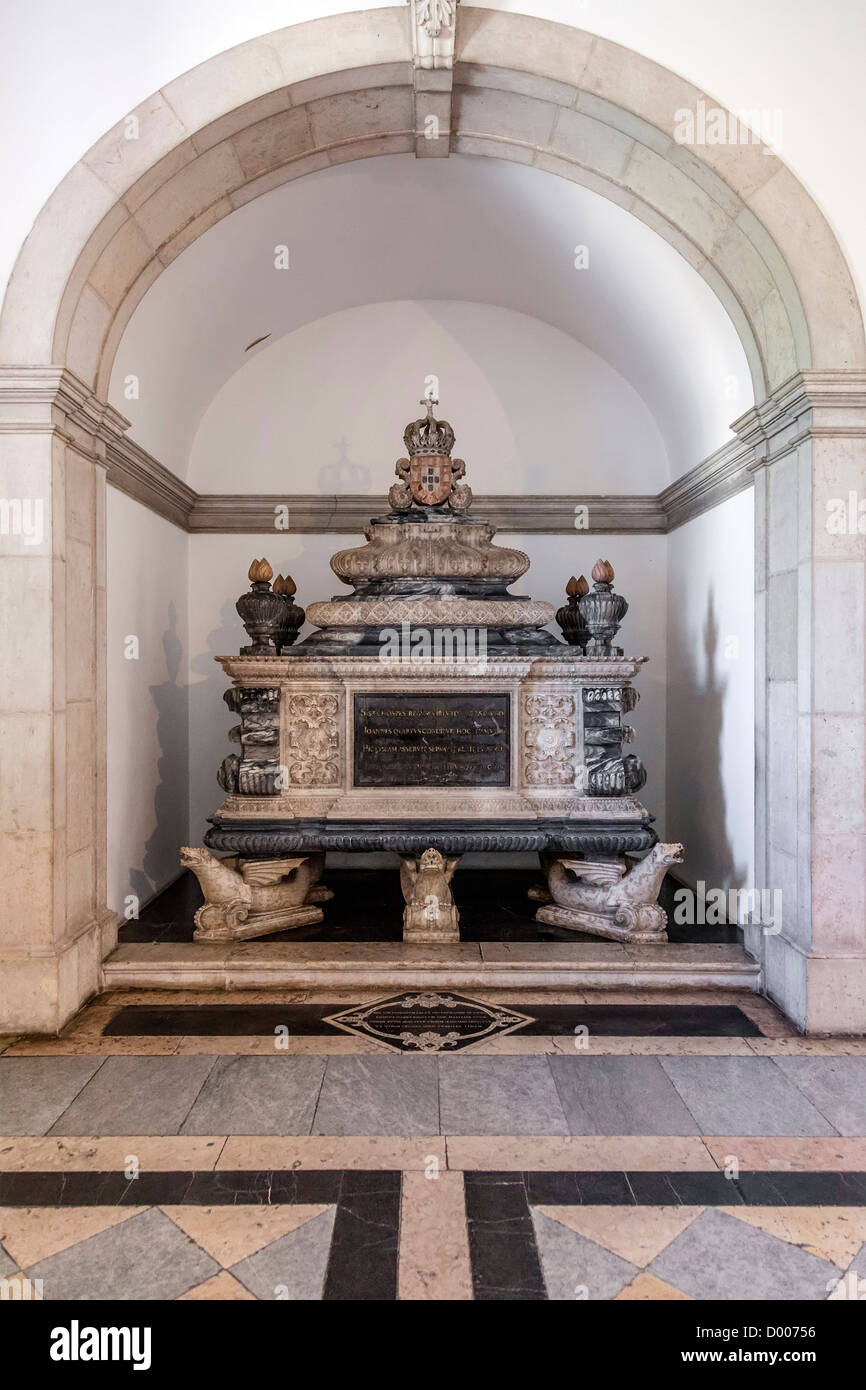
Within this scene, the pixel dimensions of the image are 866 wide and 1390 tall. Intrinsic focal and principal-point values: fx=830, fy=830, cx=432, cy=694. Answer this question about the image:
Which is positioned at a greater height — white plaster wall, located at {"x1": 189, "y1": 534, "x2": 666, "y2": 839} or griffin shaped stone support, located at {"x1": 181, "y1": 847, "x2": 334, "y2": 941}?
white plaster wall, located at {"x1": 189, "y1": 534, "x2": 666, "y2": 839}

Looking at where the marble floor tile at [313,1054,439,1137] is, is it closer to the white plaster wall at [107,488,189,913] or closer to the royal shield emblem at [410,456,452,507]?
the white plaster wall at [107,488,189,913]

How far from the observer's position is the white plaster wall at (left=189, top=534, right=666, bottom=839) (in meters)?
5.80

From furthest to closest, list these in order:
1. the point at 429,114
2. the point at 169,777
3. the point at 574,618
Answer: the point at 169,777 < the point at 574,618 < the point at 429,114

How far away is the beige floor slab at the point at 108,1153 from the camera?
2508 millimetres

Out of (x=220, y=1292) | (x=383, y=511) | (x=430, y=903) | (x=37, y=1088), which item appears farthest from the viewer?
(x=383, y=511)

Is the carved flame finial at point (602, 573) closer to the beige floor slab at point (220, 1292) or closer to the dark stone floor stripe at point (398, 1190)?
the dark stone floor stripe at point (398, 1190)

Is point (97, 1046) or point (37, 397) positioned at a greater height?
point (37, 397)

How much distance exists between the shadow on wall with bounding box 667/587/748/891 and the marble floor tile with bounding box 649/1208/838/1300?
7.37 feet

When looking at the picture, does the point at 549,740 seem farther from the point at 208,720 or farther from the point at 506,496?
the point at 208,720

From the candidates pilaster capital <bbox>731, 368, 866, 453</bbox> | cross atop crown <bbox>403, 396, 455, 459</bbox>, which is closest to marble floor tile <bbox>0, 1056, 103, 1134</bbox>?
cross atop crown <bbox>403, 396, 455, 459</bbox>

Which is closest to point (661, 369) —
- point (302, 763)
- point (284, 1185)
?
point (302, 763)

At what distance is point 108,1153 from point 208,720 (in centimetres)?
349

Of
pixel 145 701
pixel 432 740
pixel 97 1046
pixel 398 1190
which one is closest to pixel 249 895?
pixel 97 1046

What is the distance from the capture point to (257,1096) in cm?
289
